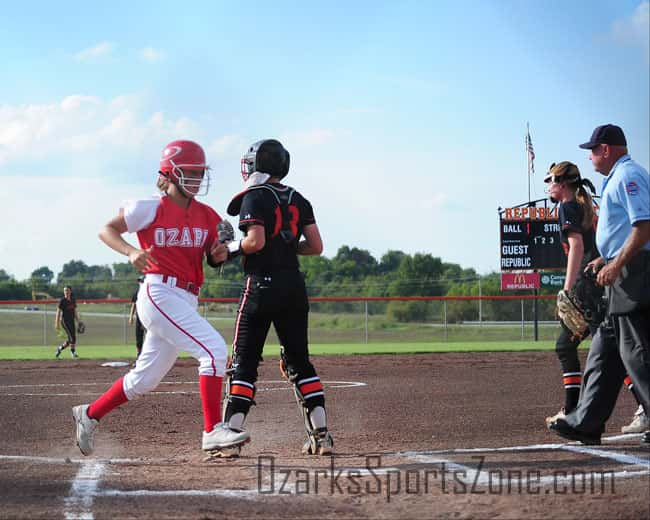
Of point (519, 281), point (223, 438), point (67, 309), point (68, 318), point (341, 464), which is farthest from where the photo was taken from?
point (519, 281)

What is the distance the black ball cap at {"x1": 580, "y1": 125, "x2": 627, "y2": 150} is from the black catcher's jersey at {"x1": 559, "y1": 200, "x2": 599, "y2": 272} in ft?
3.04

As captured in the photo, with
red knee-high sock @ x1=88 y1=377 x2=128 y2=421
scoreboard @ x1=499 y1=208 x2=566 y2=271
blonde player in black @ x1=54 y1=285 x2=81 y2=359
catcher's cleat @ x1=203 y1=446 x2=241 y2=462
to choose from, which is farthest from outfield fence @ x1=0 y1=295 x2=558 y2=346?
red knee-high sock @ x1=88 y1=377 x2=128 y2=421

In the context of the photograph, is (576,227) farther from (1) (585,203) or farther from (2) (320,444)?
(2) (320,444)

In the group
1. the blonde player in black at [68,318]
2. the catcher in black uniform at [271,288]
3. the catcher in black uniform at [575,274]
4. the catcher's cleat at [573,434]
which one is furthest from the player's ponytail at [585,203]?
the blonde player in black at [68,318]

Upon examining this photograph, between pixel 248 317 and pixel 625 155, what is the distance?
2.94 m

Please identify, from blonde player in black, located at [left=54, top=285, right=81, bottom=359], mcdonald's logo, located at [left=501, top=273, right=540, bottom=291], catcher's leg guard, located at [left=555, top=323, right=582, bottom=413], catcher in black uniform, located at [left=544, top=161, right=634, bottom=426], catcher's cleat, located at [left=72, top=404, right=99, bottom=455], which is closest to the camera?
catcher's cleat, located at [left=72, top=404, right=99, bottom=455]

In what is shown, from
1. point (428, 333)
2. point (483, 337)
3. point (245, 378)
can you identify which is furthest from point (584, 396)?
point (428, 333)

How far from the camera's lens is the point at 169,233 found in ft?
19.6

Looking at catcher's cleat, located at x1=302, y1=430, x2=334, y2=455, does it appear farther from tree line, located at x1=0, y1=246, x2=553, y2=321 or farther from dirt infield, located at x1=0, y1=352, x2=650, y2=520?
tree line, located at x1=0, y1=246, x2=553, y2=321

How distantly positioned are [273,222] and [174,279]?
33.5 inches

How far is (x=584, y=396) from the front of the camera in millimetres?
6305

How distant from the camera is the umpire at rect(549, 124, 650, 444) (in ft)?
17.9

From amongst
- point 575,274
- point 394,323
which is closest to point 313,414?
point 575,274

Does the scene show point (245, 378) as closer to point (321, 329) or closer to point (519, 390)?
point (519, 390)
